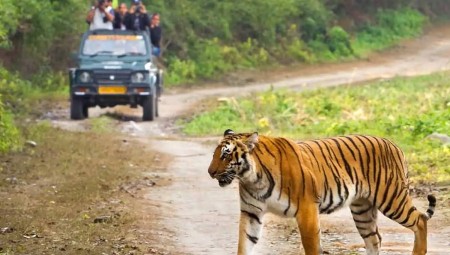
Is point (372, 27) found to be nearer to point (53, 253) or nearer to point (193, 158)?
point (193, 158)

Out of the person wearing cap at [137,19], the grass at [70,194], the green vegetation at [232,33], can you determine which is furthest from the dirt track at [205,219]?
the green vegetation at [232,33]

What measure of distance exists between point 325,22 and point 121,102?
71.6 ft

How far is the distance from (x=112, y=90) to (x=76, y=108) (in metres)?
1.03

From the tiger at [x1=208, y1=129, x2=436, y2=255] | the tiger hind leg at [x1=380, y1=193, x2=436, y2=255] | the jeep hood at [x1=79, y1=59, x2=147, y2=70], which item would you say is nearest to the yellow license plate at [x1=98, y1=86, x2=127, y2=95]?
the jeep hood at [x1=79, y1=59, x2=147, y2=70]

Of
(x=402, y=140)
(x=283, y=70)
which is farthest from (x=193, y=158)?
(x=283, y=70)

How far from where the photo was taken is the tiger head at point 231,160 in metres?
8.23

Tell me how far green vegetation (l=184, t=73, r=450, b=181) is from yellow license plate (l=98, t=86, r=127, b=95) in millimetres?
1655

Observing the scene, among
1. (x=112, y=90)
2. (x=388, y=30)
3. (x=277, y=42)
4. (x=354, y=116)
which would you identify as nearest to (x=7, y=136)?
(x=112, y=90)

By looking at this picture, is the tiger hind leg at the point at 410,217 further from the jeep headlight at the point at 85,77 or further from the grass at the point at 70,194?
the jeep headlight at the point at 85,77

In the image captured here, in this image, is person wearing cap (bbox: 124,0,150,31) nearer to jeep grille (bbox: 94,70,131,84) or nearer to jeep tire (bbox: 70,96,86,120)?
jeep grille (bbox: 94,70,131,84)

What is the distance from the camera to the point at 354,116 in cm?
2347

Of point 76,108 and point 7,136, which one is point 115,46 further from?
point 7,136

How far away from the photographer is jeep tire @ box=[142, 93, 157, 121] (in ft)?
82.7

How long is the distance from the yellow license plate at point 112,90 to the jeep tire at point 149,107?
1.76 feet
